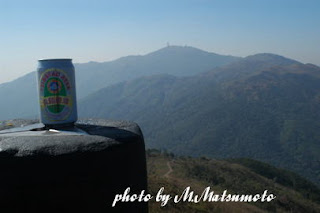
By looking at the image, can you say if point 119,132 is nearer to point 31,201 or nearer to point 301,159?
point 31,201

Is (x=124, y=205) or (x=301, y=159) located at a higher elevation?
(x=124, y=205)

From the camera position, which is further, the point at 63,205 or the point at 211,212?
the point at 211,212

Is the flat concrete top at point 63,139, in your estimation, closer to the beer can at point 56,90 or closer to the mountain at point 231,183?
the beer can at point 56,90

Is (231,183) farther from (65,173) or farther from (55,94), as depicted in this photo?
(65,173)

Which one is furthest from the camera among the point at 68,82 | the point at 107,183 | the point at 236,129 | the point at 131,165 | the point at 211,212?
the point at 236,129

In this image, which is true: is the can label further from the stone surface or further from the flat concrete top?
the stone surface

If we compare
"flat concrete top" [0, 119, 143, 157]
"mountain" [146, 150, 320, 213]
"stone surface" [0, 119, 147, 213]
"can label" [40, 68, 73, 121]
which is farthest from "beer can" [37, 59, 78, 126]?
"mountain" [146, 150, 320, 213]

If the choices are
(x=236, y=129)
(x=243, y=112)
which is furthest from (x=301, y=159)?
(x=243, y=112)
